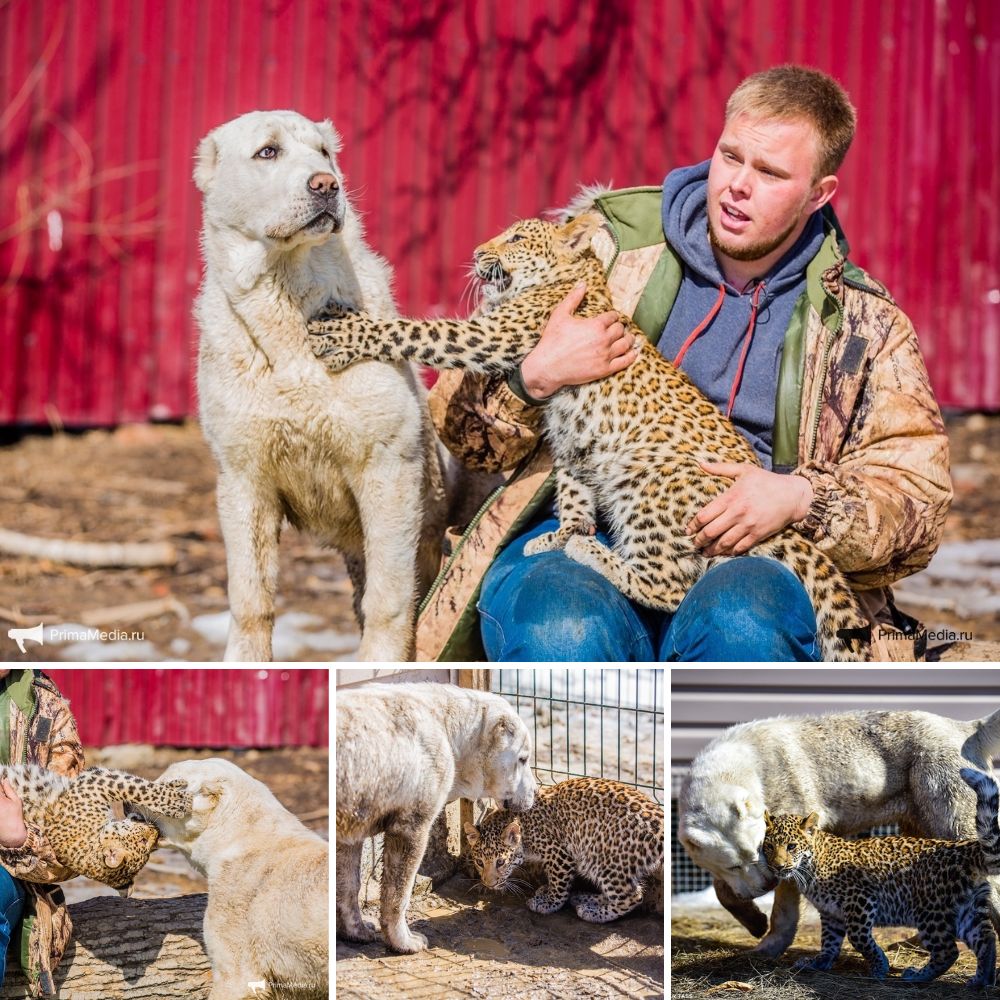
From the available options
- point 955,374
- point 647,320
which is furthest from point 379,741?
point 955,374

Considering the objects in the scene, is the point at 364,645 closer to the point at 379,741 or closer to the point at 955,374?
the point at 379,741

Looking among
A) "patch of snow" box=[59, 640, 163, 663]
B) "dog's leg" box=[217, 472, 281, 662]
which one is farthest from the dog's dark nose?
"patch of snow" box=[59, 640, 163, 663]

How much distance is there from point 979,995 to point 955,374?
6.64m

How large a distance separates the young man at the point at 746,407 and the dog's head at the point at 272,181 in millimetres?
641

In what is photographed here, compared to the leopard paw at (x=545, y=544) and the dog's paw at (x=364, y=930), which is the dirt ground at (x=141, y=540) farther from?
the dog's paw at (x=364, y=930)

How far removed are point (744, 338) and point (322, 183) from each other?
3.94 feet

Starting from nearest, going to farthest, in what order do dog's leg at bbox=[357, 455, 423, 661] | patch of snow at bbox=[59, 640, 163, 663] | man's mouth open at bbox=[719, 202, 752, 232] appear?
1. man's mouth open at bbox=[719, 202, 752, 232]
2. dog's leg at bbox=[357, 455, 423, 661]
3. patch of snow at bbox=[59, 640, 163, 663]

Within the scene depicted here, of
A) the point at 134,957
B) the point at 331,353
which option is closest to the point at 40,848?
the point at 134,957

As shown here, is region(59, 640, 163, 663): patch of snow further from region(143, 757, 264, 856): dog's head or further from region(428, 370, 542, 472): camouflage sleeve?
region(428, 370, 542, 472): camouflage sleeve

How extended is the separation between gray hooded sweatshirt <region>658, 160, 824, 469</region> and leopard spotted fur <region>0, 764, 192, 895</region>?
1.77 m

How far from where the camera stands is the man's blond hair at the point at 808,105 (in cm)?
320

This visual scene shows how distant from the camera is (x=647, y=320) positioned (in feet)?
11.5

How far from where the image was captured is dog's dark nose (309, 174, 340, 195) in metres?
3.10

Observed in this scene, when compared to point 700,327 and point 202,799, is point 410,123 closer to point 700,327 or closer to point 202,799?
point 700,327
